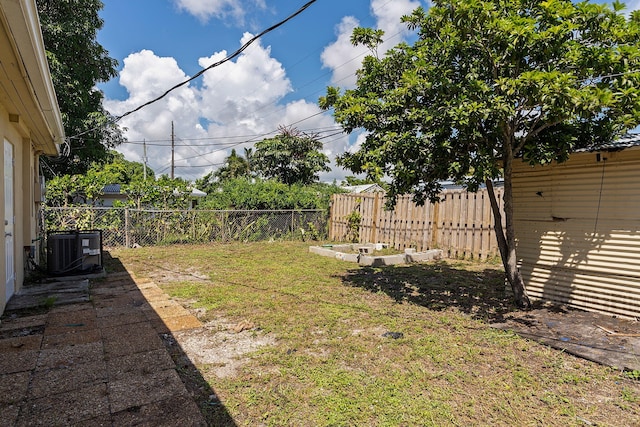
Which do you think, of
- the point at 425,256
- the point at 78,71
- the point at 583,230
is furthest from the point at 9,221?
the point at 78,71

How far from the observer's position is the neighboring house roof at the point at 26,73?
2.47 meters

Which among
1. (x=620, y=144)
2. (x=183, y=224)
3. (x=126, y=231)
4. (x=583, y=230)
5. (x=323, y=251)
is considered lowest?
(x=323, y=251)

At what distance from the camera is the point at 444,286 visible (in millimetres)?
6250

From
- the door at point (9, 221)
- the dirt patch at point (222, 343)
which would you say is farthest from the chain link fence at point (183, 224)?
the dirt patch at point (222, 343)

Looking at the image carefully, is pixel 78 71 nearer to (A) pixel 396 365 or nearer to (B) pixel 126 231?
(B) pixel 126 231

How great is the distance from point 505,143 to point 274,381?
158 inches

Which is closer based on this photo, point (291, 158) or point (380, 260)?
point (380, 260)

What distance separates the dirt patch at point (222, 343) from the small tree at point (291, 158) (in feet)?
61.4

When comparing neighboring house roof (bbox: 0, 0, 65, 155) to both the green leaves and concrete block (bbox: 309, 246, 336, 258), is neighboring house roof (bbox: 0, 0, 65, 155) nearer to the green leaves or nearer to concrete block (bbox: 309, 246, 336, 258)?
the green leaves

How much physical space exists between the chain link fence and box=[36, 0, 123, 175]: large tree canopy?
4.33m

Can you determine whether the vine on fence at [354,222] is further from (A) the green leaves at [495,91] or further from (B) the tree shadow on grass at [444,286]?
(A) the green leaves at [495,91]

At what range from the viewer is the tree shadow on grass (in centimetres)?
504

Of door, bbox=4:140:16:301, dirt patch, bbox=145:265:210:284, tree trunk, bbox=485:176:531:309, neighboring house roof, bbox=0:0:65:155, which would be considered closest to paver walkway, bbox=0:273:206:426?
door, bbox=4:140:16:301

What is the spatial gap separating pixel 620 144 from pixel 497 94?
5.41ft
